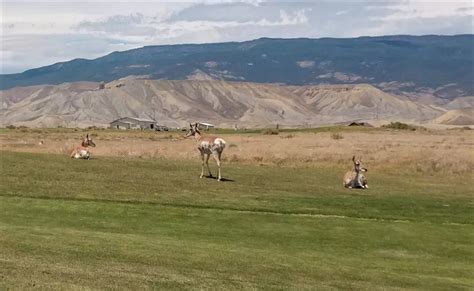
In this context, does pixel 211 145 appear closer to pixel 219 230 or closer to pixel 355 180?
pixel 355 180

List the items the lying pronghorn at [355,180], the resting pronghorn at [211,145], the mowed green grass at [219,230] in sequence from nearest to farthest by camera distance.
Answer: the mowed green grass at [219,230] < the lying pronghorn at [355,180] < the resting pronghorn at [211,145]

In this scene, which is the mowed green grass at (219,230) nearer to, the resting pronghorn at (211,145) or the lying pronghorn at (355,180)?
the lying pronghorn at (355,180)

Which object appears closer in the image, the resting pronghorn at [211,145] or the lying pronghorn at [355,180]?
the lying pronghorn at [355,180]

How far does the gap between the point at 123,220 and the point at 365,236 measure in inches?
305

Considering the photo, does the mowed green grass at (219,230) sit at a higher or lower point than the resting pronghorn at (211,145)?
lower

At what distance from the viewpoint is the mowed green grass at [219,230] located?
1548 centimetres

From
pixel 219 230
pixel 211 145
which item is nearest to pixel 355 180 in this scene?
pixel 211 145

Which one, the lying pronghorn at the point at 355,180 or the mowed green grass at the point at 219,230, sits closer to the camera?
the mowed green grass at the point at 219,230

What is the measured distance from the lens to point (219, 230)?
23141 millimetres

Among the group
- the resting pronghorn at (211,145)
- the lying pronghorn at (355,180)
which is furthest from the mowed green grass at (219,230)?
the resting pronghorn at (211,145)

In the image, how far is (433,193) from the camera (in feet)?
116

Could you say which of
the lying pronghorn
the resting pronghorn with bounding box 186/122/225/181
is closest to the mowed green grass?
the lying pronghorn

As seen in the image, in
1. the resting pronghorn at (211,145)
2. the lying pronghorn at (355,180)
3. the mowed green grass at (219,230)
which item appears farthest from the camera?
the resting pronghorn at (211,145)

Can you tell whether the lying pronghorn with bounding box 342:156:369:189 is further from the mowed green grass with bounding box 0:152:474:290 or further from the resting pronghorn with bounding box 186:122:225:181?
the resting pronghorn with bounding box 186:122:225:181
